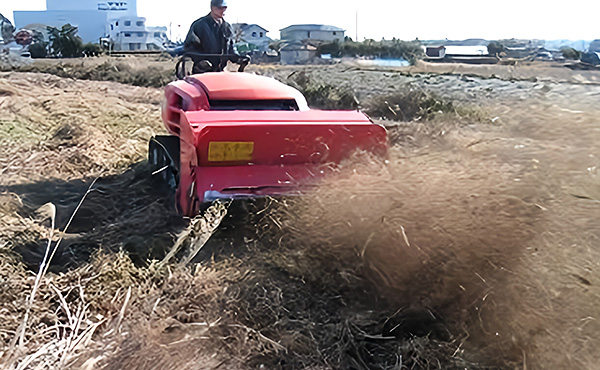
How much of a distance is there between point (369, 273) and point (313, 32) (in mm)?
44151

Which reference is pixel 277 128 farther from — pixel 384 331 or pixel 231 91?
pixel 384 331

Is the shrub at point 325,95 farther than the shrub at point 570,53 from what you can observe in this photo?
No

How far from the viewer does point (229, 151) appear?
407cm

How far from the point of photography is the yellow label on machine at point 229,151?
4.03 m

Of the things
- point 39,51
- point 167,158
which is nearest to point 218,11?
point 167,158

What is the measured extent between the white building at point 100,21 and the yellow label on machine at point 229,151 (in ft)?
173

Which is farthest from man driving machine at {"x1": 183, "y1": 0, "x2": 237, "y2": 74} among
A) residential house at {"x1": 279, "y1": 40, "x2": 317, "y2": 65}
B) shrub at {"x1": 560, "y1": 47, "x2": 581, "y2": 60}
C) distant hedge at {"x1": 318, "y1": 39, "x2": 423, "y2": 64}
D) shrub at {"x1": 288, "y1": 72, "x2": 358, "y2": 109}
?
residential house at {"x1": 279, "y1": 40, "x2": 317, "y2": 65}

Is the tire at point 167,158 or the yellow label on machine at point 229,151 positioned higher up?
the yellow label on machine at point 229,151

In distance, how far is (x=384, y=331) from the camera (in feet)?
10.4

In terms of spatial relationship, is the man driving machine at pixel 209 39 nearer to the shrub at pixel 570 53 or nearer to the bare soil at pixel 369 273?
the bare soil at pixel 369 273

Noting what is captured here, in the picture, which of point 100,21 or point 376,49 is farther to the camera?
point 100,21

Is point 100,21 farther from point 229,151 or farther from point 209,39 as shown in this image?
point 229,151

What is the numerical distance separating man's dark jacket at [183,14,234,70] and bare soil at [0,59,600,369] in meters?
2.37

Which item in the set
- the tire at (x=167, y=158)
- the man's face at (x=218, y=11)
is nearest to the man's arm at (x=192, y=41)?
the man's face at (x=218, y=11)
